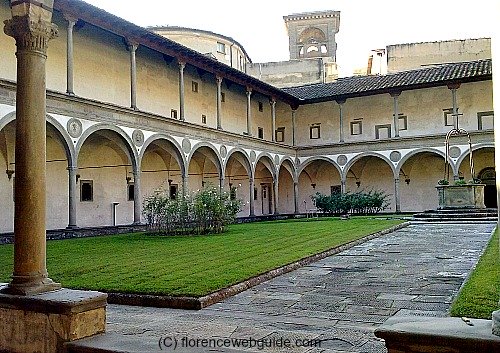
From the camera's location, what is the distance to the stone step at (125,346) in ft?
12.5

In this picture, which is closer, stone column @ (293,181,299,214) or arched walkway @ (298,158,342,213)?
stone column @ (293,181,299,214)

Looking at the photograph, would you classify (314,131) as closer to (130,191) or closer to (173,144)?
(130,191)

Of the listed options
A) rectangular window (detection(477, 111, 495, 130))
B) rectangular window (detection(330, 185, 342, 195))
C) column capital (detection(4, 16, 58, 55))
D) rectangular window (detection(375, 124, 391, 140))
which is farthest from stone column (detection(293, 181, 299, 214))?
column capital (detection(4, 16, 58, 55))

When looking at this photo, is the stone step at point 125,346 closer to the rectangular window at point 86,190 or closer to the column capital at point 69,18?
the column capital at point 69,18

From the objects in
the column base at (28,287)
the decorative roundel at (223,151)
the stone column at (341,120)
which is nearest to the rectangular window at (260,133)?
the stone column at (341,120)

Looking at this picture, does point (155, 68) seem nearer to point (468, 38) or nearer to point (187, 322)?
point (187, 322)

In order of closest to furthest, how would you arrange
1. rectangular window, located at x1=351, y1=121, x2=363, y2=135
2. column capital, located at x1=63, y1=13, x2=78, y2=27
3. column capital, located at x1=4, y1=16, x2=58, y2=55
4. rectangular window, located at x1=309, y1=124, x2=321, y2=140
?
column capital, located at x1=4, y1=16, x2=58, y2=55
column capital, located at x1=63, y1=13, x2=78, y2=27
rectangular window, located at x1=351, y1=121, x2=363, y2=135
rectangular window, located at x1=309, y1=124, x2=321, y2=140

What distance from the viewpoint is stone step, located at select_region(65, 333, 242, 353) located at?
150 inches

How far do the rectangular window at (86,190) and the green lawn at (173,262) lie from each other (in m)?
8.92

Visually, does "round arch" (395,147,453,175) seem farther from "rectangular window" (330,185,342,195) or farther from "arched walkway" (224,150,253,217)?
"arched walkway" (224,150,253,217)

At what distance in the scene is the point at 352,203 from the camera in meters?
29.8

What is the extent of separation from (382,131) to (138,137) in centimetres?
1811

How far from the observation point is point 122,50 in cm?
2236

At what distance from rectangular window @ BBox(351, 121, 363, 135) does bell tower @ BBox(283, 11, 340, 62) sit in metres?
14.5
